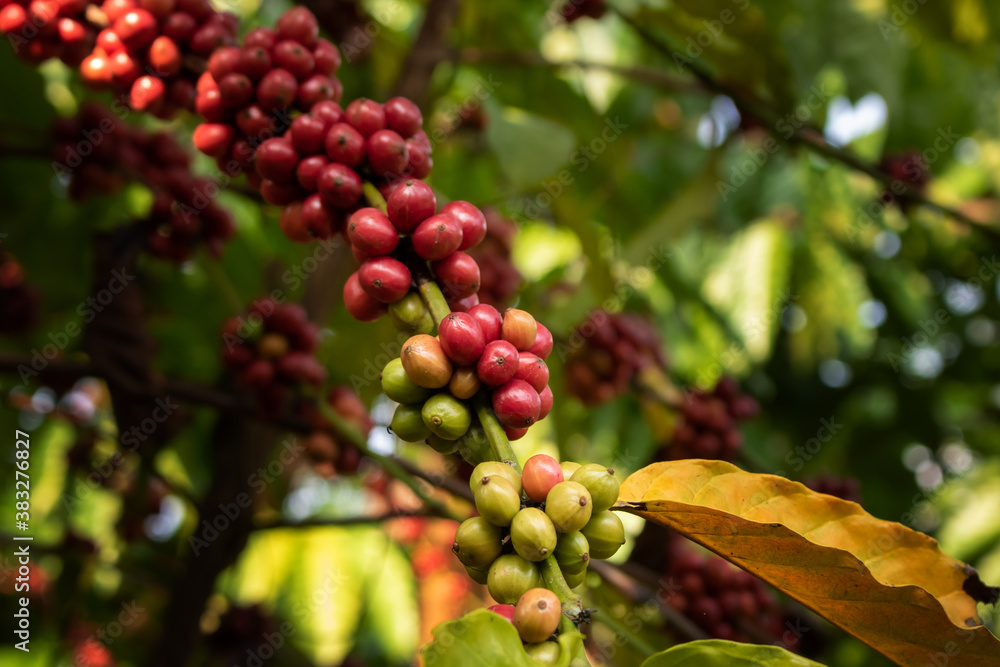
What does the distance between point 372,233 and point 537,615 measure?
0.49 metres

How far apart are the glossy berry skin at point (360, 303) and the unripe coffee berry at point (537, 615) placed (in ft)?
1.40

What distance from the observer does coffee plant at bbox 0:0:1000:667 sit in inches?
35.1

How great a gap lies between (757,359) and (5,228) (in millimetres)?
2668

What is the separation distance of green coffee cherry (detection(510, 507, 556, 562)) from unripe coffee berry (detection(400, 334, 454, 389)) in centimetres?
18

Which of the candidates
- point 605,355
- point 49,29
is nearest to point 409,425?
point 49,29

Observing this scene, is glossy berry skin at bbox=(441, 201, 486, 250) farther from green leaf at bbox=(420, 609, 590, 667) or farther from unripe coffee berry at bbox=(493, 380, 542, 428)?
green leaf at bbox=(420, 609, 590, 667)

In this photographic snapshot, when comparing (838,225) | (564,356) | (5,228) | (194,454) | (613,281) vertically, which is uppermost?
(838,225)

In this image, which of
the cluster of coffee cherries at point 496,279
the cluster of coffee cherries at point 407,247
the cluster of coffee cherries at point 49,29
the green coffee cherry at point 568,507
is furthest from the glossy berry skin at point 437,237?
the cluster of coffee cherries at point 496,279

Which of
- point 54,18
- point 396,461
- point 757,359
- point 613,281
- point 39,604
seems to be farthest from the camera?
point 757,359

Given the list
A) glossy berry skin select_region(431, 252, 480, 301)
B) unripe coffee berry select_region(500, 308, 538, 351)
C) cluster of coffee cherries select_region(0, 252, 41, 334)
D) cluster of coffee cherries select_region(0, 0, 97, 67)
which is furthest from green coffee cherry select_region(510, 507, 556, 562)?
cluster of coffee cherries select_region(0, 252, 41, 334)

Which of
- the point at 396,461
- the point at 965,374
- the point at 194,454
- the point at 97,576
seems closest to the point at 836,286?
the point at 965,374

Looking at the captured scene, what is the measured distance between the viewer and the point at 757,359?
10.1 ft

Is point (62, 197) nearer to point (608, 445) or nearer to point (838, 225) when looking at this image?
point (608, 445)

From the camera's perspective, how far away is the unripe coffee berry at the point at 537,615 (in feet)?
2.30
